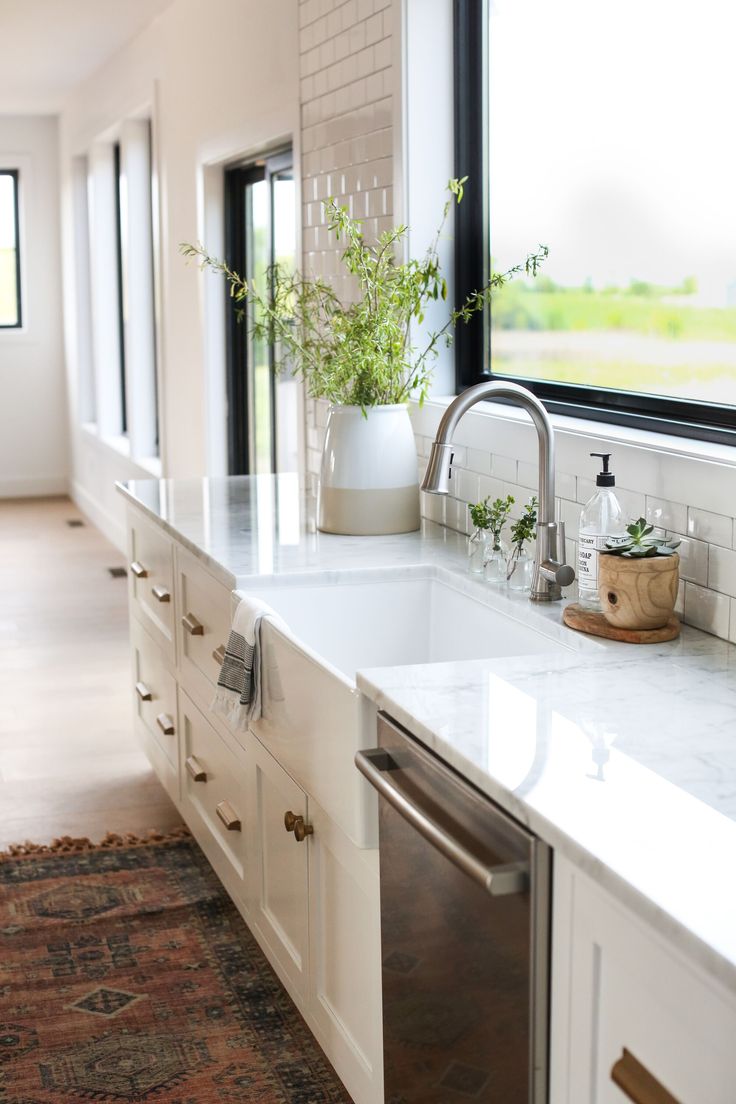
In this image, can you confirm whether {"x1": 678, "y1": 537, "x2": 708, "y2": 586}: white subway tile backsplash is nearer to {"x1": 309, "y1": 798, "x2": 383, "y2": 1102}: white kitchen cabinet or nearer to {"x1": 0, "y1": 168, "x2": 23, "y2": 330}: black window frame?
{"x1": 309, "y1": 798, "x2": 383, "y2": 1102}: white kitchen cabinet

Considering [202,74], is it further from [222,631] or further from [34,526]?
[34,526]

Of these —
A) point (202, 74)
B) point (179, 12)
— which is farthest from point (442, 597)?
point (179, 12)

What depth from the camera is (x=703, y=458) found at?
6.53 feet

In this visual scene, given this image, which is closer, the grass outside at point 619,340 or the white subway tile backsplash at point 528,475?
the grass outside at point 619,340

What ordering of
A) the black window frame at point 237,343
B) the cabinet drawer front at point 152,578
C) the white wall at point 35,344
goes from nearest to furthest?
1. the cabinet drawer front at point 152,578
2. the black window frame at point 237,343
3. the white wall at point 35,344

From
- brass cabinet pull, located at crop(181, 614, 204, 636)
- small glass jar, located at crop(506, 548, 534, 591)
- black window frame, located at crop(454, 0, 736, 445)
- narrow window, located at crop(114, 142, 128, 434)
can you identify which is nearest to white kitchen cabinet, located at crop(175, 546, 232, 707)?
brass cabinet pull, located at crop(181, 614, 204, 636)

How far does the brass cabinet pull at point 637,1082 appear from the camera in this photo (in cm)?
110

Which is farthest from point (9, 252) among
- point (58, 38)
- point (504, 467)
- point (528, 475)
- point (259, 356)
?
point (528, 475)

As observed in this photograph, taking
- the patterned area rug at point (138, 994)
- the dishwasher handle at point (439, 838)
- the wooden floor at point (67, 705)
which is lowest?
the patterned area rug at point (138, 994)

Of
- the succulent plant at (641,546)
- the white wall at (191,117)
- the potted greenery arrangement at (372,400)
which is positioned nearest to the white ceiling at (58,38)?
the white wall at (191,117)

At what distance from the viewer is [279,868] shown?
233cm

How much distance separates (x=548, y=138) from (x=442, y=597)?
3.43 feet

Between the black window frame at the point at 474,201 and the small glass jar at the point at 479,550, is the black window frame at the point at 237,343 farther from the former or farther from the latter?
the small glass jar at the point at 479,550

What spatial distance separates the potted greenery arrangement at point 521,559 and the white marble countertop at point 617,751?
0.09 metres
